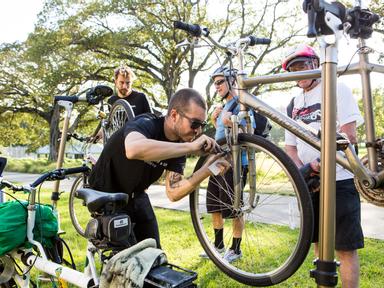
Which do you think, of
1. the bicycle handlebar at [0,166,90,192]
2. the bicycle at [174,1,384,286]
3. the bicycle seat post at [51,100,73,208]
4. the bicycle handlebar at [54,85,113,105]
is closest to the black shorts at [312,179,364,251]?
the bicycle at [174,1,384,286]

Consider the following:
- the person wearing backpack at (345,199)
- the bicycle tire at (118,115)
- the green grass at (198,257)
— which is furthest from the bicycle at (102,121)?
the person wearing backpack at (345,199)

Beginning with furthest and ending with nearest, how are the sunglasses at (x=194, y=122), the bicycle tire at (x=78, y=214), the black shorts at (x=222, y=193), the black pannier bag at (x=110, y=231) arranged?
the bicycle tire at (x=78, y=214) → the black shorts at (x=222, y=193) → the sunglasses at (x=194, y=122) → the black pannier bag at (x=110, y=231)

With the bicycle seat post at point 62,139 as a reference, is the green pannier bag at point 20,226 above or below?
below

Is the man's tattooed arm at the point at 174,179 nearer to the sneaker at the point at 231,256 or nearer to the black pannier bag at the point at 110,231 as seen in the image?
the black pannier bag at the point at 110,231

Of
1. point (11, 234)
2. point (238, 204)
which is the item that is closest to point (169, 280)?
point (238, 204)

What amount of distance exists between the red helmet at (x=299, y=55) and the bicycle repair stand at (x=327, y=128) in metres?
1.14

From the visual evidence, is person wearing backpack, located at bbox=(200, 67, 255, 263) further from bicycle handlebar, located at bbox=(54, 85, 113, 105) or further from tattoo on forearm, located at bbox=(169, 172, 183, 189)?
bicycle handlebar, located at bbox=(54, 85, 113, 105)

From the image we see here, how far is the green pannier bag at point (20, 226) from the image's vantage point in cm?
254

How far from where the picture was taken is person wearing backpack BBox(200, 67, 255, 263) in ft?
8.43

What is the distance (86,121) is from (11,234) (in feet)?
82.9

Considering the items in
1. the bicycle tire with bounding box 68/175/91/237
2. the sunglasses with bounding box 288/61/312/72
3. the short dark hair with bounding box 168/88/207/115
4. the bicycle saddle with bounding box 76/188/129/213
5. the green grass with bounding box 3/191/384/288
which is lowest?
the green grass with bounding box 3/191/384/288

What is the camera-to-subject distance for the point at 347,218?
89.4 inches

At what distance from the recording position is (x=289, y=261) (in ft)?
6.95

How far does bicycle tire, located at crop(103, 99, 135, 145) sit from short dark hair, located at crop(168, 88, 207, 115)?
1292 mm
